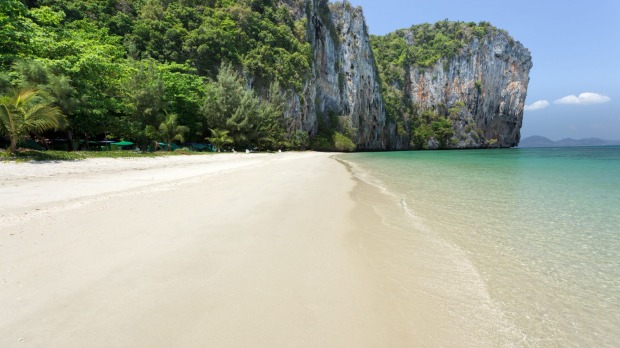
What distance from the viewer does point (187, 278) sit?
3533mm

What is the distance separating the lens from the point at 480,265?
4.57 m

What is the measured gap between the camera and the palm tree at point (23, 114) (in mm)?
13062

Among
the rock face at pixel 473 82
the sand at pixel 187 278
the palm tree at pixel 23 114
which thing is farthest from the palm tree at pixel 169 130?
the rock face at pixel 473 82

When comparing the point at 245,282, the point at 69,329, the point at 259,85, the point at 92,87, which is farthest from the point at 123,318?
the point at 259,85

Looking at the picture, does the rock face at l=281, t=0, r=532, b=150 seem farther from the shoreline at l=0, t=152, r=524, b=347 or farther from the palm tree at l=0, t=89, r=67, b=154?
the shoreline at l=0, t=152, r=524, b=347

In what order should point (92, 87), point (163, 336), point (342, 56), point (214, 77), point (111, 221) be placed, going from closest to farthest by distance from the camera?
1. point (163, 336)
2. point (111, 221)
3. point (92, 87)
4. point (214, 77)
5. point (342, 56)

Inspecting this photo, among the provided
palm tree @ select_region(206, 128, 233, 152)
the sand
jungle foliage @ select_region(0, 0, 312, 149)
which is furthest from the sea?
palm tree @ select_region(206, 128, 233, 152)

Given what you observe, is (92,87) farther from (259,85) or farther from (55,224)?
(259,85)

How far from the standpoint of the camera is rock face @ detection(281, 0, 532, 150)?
74.9 m

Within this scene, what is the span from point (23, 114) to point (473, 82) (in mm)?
134859

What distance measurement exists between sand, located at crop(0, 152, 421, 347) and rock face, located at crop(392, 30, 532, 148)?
12560 centimetres

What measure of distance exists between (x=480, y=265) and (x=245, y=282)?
11.6 ft

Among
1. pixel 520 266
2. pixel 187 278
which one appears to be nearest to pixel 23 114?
pixel 187 278

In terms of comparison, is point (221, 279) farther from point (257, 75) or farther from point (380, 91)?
point (380, 91)
